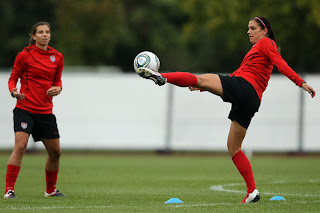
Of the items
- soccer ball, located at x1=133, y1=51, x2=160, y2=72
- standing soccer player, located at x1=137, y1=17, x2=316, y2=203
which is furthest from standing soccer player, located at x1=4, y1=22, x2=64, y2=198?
standing soccer player, located at x1=137, y1=17, x2=316, y2=203

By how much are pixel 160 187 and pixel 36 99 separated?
9.63ft

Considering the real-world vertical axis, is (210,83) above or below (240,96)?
above

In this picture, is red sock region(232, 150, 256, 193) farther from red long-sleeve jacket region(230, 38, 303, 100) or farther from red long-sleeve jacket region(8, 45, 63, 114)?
red long-sleeve jacket region(8, 45, 63, 114)

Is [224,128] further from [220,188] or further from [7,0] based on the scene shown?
[7,0]

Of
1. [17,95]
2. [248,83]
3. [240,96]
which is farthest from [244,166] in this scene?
[17,95]

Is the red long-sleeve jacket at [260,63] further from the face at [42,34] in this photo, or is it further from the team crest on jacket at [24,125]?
the team crest on jacket at [24,125]

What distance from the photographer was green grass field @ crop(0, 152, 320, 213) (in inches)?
332

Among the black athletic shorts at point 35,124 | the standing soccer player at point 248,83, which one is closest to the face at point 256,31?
the standing soccer player at point 248,83

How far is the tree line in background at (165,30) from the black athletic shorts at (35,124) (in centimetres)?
1975

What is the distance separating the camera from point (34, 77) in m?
9.77

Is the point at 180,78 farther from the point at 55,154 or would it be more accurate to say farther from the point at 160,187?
the point at 160,187

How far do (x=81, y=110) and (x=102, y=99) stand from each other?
0.76 m

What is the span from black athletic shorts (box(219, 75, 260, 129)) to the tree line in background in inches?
779

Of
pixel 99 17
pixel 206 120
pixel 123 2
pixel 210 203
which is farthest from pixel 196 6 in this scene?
Result: pixel 210 203
